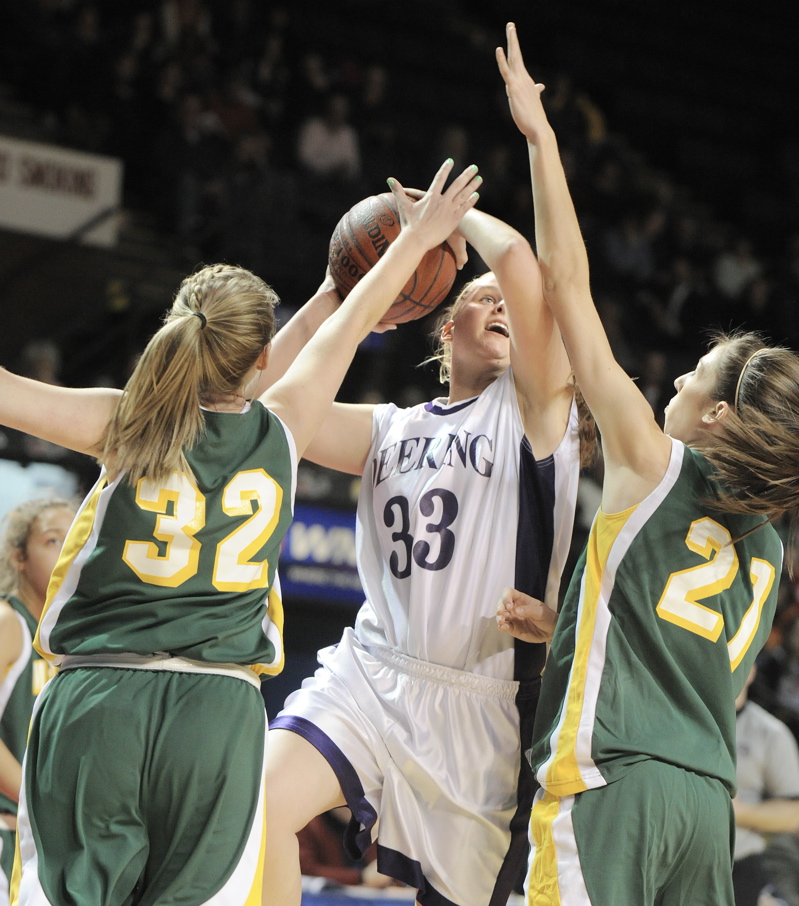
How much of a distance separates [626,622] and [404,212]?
131cm

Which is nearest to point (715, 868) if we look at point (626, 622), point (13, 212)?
point (626, 622)

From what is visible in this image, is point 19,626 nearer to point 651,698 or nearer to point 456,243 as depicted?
point 456,243

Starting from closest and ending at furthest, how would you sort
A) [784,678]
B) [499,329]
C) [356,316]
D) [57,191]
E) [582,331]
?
1. [582,331]
2. [356,316]
3. [499,329]
4. [784,678]
5. [57,191]

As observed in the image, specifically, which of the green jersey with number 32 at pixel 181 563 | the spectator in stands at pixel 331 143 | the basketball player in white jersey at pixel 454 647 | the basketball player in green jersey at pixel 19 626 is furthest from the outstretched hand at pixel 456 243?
the spectator in stands at pixel 331 143

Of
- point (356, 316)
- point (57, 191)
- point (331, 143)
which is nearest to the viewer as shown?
point (356, 316)

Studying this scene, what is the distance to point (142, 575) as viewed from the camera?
2.51 meters

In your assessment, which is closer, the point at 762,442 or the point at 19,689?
the point at 762,442

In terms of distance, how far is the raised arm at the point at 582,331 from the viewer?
2682 millimetres

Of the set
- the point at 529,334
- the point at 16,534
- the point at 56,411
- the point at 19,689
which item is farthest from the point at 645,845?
the point at 16,534

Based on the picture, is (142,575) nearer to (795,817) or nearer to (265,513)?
(265,513)

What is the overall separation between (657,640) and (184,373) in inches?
48.1

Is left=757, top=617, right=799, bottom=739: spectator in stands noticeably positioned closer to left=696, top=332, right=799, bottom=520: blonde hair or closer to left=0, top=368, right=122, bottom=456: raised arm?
left=696, top=332, right=799, bottom=520: blonde hair

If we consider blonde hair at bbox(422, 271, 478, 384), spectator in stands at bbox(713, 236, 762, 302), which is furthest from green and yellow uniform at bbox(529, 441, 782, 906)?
spectator in stands at bbox(713, 236, 762, 302)

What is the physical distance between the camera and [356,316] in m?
2.92
